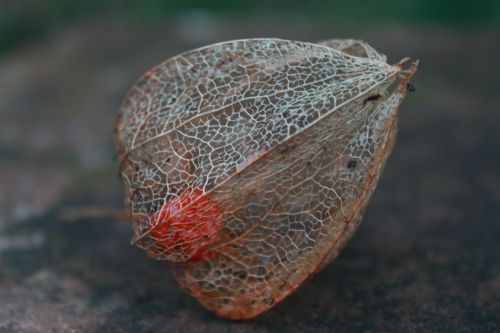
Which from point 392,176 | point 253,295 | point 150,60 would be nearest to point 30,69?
point 150,60

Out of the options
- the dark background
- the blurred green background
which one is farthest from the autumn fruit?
the blurred green background

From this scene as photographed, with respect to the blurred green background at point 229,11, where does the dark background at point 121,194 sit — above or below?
below

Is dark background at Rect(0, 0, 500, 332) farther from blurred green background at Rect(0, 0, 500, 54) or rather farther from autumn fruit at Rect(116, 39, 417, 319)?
autumn fruit at Rect(116, 39, 417, 319)

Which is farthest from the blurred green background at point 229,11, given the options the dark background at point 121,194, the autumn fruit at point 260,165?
the autumn fruit at point 260,165

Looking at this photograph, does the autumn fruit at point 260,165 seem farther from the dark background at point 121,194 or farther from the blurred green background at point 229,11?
the blurred green background at point 229,11

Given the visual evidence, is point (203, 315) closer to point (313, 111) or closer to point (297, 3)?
point (313, 111)

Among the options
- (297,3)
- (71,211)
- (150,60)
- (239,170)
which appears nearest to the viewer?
(239,170)

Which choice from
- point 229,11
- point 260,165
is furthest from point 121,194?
point 229,11

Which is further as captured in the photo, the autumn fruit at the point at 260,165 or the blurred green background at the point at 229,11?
the blurred green background at the point at 229,11
